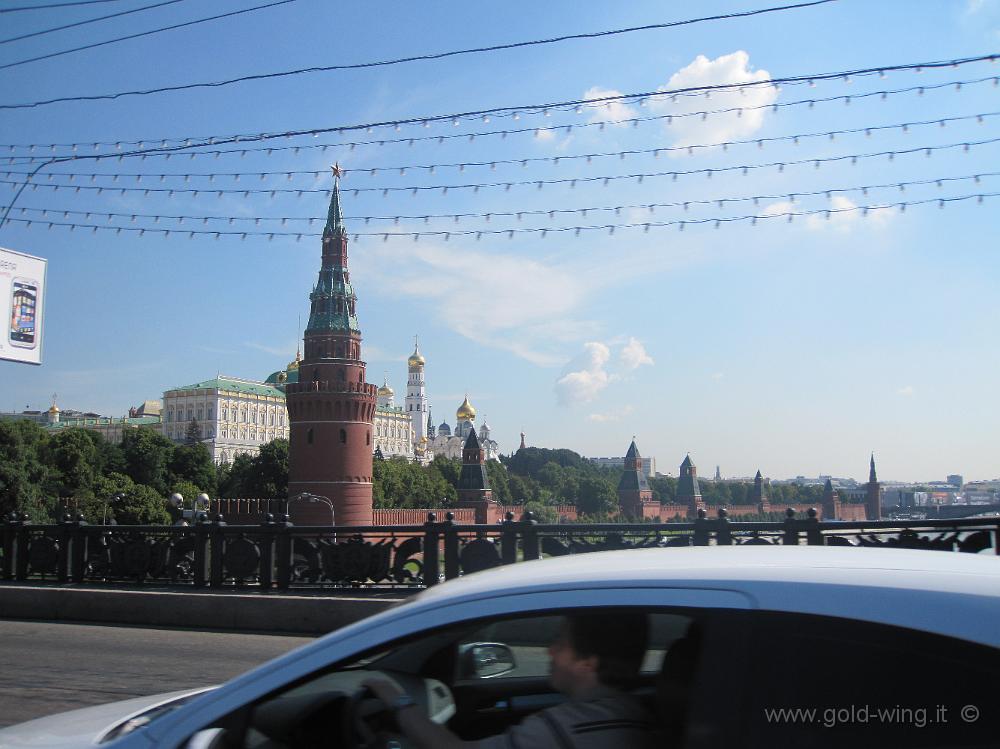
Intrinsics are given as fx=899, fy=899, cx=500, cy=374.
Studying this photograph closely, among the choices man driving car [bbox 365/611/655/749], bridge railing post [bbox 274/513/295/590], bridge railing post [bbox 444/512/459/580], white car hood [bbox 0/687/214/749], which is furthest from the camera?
bridge railing post [bbox 274/513/295/590]

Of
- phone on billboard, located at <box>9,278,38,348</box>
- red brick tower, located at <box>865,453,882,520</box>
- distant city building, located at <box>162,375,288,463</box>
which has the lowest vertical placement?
red brick tower, located at <box>865,453,882,520</box>

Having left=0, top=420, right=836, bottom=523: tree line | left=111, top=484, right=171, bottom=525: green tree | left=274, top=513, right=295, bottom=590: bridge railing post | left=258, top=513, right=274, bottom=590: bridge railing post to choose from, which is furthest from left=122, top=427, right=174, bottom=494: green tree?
left=274, top=513, right=295, bottom=590: bridge railing post

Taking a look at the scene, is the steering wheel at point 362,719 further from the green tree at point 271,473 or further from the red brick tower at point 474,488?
the green tree at point 271,473

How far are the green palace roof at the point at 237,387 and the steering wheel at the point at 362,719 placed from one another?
140920 millimetres

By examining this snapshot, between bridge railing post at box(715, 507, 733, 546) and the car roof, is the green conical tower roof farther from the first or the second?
the car roof

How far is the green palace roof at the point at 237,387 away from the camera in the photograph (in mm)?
139500

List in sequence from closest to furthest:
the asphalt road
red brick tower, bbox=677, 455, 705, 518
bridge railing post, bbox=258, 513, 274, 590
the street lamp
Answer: the asphalt road, bridge railing post, bbox=258, 513, 274, 590, the street lamp, red brick tower, bbox=677, 455, 705, 518

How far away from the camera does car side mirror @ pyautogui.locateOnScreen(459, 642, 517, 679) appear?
2977mm

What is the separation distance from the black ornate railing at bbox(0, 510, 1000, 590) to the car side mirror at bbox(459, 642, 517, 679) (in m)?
6.93

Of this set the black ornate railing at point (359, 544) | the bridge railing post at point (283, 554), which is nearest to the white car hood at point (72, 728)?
the black ornate railing at point (359, 544)

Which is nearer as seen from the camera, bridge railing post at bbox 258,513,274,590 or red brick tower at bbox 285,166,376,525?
bridge railing post at bbox 258,513,274,590

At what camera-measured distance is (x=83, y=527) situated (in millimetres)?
13531

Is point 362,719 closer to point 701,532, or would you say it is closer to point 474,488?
point 701,532

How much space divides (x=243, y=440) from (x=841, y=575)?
145 m
